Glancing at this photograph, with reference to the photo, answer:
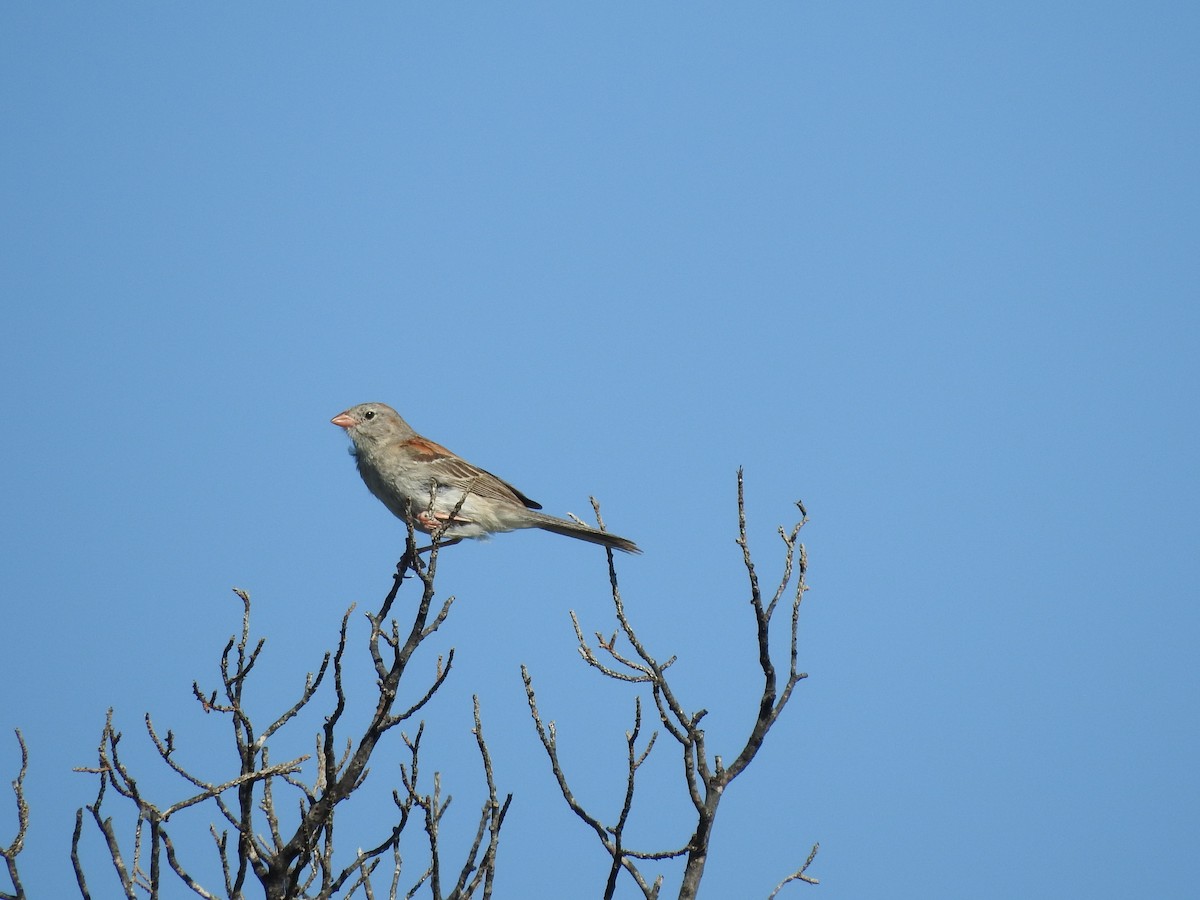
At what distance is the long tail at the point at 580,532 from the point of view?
7.98 meters

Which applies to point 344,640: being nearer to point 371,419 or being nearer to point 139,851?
point 139,851

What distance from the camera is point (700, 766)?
14.5ft

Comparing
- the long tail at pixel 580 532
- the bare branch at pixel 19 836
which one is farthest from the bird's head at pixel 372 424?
the bare branch at pixel 19 836

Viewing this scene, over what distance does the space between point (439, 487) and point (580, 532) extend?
1096 millimetres

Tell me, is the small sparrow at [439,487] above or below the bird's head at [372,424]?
below

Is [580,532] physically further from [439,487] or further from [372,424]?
[372,424]

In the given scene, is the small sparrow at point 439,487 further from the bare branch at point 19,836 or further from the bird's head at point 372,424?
the bare branch at point 19,836

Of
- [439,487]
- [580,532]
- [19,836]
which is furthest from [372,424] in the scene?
[19,836]

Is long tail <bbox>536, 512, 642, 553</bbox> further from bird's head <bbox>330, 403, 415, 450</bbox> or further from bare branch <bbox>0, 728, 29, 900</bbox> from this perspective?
bare branch <bbox>0, 728, 29, 900</bbox>

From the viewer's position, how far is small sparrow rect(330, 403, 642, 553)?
28.2ft

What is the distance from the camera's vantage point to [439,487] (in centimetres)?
865

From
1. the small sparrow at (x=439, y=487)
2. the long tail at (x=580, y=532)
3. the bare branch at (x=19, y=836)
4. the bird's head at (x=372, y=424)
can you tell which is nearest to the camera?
the bare branch at (x=19, y=836)

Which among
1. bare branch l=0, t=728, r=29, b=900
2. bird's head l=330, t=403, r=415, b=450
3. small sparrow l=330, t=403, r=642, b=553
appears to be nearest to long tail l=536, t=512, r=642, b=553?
small sparrow l=330, t=403, r=642, b=553

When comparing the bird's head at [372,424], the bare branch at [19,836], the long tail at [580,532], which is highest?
the bird's head at [372,424]
